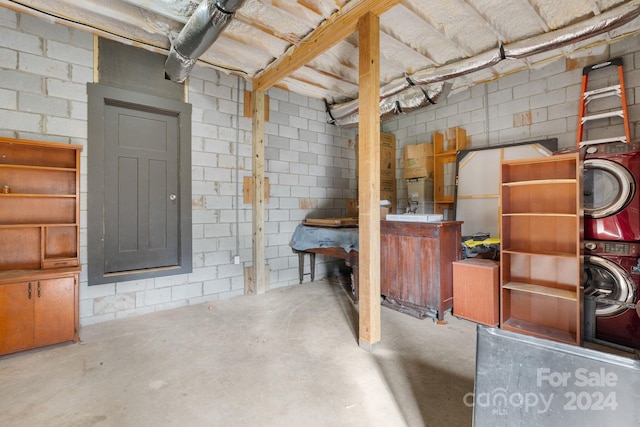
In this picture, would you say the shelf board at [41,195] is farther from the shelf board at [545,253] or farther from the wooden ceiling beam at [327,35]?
the shelf board at [545,253]

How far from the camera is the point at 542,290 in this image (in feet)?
8.14

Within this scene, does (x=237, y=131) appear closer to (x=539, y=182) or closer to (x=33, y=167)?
(x=33, y=167)

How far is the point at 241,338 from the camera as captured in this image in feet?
8.55

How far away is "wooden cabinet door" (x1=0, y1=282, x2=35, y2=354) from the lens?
7.32 feet

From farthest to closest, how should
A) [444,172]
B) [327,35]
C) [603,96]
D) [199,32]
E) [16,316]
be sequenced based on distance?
1. [444,172]
2. [603,96]
3. [327,35]
4. [199,32]
5. [16,316]

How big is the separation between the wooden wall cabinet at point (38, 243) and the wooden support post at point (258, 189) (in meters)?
1.81

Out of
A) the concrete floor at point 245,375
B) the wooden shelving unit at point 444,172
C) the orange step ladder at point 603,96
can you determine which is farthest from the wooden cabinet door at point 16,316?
the orange step ladder at point 603,96

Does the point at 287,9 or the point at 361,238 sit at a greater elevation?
the point at 287,9

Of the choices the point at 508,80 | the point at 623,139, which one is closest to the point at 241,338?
the point at 623,139

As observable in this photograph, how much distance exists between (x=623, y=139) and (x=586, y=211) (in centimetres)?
112

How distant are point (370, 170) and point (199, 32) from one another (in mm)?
1750

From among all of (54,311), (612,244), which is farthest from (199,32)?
(612,244)

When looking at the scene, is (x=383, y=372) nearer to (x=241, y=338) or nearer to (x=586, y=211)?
(x=241, y=338)

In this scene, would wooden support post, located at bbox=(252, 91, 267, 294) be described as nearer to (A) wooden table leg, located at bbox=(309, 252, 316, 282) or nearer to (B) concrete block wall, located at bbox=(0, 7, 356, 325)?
(B) concrete block wall, located at bbox=(0, 7, 356, 325)
